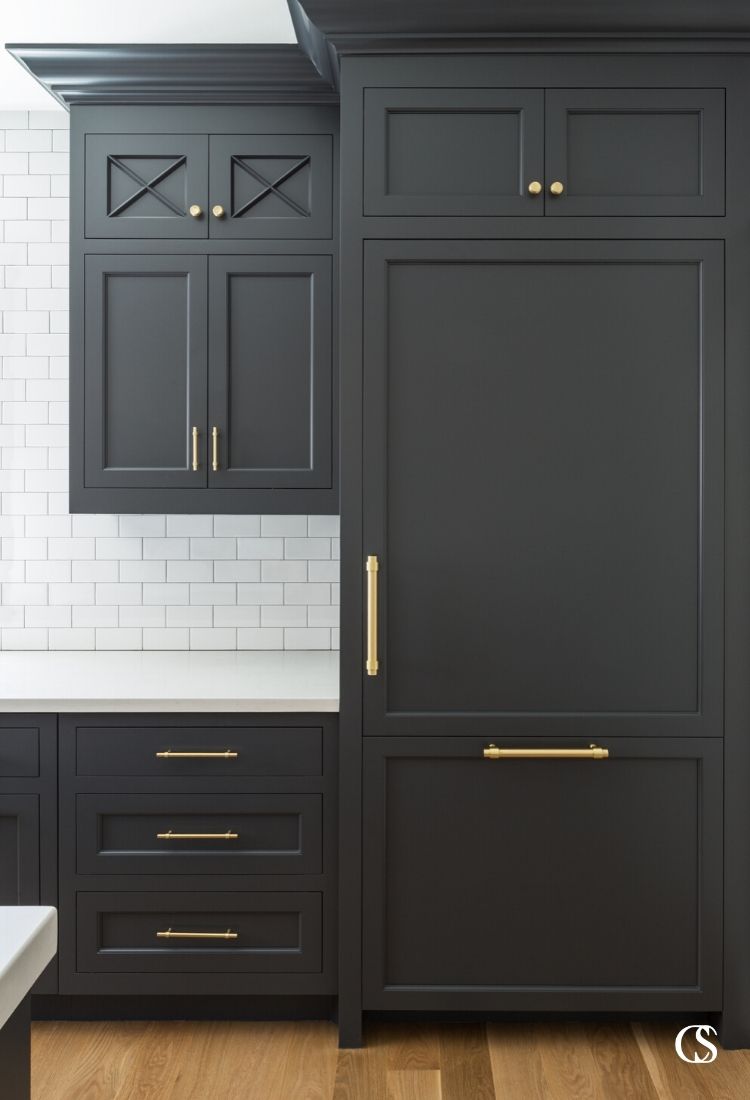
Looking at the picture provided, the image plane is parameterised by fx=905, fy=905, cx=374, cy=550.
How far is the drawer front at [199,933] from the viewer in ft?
7.70

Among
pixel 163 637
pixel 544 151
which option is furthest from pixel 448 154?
pixel 163 637

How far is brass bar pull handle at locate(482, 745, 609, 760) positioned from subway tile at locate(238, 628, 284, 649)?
1.04 m

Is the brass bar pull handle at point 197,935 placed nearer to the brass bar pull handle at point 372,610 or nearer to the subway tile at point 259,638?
the brass bar pull handle at point 372,610

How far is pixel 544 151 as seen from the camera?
2205 millimetres

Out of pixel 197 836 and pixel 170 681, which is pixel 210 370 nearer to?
pixel 170 681

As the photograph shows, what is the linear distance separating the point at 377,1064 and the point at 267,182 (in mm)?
2385

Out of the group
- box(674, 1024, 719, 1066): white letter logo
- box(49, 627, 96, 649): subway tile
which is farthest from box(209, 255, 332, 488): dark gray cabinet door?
box(674, 1024, 719, 1066): white letter logo

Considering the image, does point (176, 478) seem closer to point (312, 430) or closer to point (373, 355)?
point (312, 430)

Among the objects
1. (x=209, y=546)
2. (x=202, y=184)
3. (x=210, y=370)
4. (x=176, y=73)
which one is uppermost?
(x=176, y=73)

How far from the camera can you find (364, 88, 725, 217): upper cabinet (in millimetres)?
2201

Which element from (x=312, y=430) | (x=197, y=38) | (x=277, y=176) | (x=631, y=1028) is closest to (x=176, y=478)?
(x=312, y=430)

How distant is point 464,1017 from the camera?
Answer: 241 cm

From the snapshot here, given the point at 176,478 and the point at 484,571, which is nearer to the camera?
the point at 484,571

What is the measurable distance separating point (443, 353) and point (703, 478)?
0.71 meters
